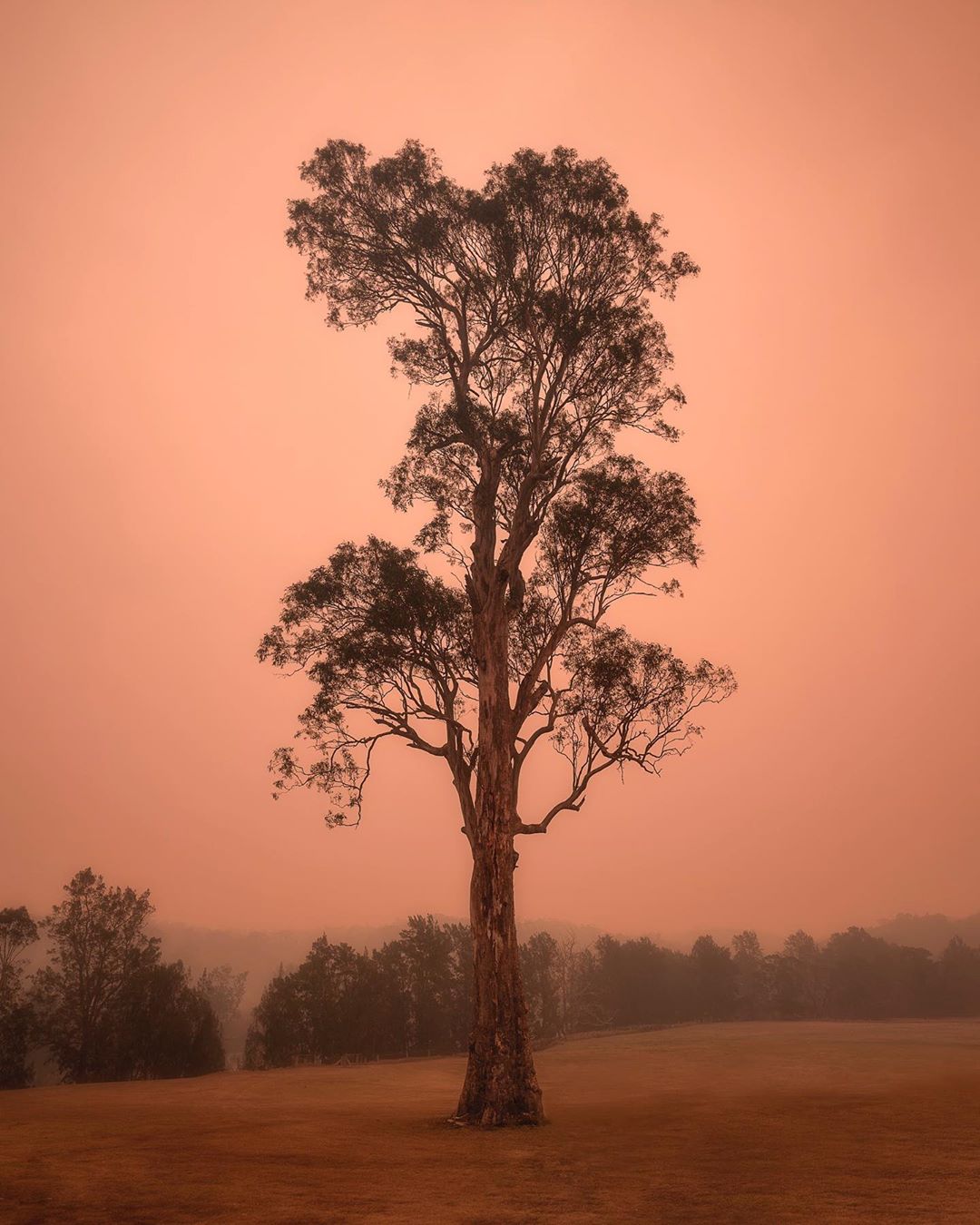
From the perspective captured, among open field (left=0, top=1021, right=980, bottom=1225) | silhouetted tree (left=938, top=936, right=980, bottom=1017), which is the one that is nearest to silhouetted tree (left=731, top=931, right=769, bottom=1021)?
silhouetted tree (left=938, top=936, right=980, bottom=1017)

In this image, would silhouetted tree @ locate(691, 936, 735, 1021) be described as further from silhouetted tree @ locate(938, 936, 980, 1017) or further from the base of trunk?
the base of trunk

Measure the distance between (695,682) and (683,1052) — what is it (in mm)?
34258

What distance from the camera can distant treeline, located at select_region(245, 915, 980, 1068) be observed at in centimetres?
6731

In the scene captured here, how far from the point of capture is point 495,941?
2072 centimetres

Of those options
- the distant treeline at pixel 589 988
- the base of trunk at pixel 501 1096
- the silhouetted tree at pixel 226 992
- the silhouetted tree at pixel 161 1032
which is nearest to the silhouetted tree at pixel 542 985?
the distant treeline at pixel 589 988

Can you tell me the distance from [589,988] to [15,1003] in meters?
58.9

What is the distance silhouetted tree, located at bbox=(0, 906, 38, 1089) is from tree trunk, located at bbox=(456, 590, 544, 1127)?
44747 mm

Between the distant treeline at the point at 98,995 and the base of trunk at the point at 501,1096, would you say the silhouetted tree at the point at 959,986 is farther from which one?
the base of trunk at the point at 501,1096

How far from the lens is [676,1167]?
13422mm

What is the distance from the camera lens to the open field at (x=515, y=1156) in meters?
9.93

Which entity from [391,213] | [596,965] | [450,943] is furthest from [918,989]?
[391,213]

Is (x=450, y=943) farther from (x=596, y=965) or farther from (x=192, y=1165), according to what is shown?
(x=192, y=1165)

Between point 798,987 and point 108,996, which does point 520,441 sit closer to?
point 108,996

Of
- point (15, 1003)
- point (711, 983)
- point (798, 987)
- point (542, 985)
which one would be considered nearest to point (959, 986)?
point (798, 987)
